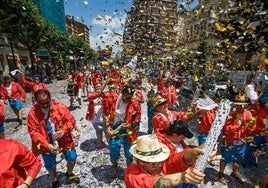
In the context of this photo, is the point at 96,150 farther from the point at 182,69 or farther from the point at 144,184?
the point at 182,69

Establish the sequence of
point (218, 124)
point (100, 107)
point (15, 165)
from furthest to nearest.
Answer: point (100, 107), point (15, 165), point (218, 124)

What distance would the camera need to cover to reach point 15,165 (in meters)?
2.86

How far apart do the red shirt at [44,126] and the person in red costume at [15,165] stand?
5.15 ft

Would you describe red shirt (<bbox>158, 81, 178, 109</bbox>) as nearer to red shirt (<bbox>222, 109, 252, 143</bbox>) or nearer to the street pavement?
the street pavement

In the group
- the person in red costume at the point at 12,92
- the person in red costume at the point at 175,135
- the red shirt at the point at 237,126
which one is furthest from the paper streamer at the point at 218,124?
the person in red costume at the point at 12,92

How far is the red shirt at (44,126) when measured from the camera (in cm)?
462

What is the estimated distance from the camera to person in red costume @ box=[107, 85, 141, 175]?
17.8ft

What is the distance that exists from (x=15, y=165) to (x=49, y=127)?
6.58ft

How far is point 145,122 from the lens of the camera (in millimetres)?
10477

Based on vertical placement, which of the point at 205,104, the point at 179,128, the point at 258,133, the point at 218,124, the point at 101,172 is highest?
the point at 218,124

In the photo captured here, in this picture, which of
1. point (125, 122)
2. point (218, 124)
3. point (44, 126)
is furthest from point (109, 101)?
point (218, 124)

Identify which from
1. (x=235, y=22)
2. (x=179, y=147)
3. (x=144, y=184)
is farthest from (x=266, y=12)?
(x=144, y=184)

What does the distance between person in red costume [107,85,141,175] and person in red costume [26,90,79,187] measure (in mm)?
886

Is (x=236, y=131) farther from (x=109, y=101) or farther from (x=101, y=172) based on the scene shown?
(x=101, y=172)
